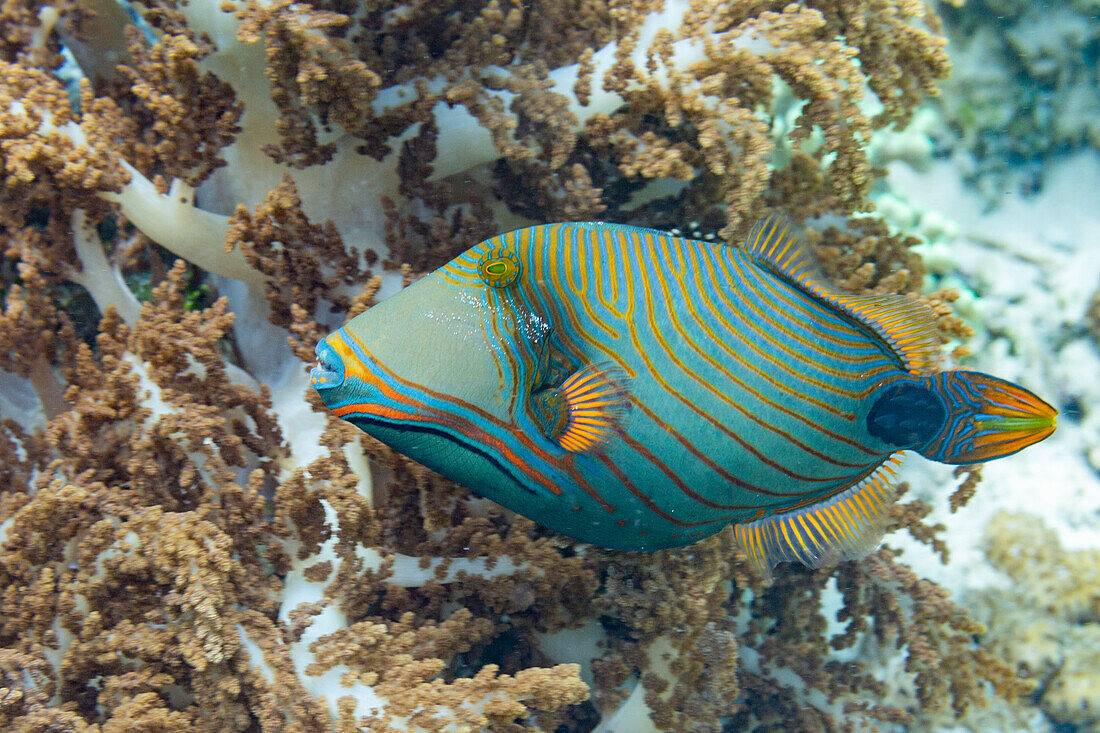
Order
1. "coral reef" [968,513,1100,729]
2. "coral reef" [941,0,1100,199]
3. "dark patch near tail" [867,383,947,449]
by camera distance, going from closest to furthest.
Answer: "dark patch near tail" [867,383,947,449] < "coral reef" [968,513,1100,729] < "coral reef" [941,0,1100,199]

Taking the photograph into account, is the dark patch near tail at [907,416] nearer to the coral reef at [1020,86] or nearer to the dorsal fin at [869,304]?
the dorsal fin at [869,304]

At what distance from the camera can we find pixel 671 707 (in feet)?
8.20

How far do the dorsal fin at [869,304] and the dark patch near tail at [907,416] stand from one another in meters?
0.10

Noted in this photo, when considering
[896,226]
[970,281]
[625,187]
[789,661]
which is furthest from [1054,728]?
[625,187]

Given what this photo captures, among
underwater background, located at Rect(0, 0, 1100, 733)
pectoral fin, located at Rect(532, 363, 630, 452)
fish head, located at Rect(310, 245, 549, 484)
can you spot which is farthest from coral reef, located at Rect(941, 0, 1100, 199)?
fish head, located at Rect(310, 245, 549, 484)

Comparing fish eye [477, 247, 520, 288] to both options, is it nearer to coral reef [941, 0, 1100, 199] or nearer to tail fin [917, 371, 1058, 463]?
tail fin [917, 371, 1058, 463]

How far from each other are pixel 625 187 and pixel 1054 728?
4.70m

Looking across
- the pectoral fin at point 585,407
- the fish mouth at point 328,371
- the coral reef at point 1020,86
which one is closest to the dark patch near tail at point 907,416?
the pectoral fin at point 585,407

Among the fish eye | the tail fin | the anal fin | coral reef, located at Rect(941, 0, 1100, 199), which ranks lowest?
the anal fin

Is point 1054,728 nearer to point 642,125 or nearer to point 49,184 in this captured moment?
point 642,125

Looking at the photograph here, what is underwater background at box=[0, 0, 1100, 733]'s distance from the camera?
2.04 m

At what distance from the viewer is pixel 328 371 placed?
132cm

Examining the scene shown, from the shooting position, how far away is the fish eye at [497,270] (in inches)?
56.6

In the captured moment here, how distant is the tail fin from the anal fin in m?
0.20
